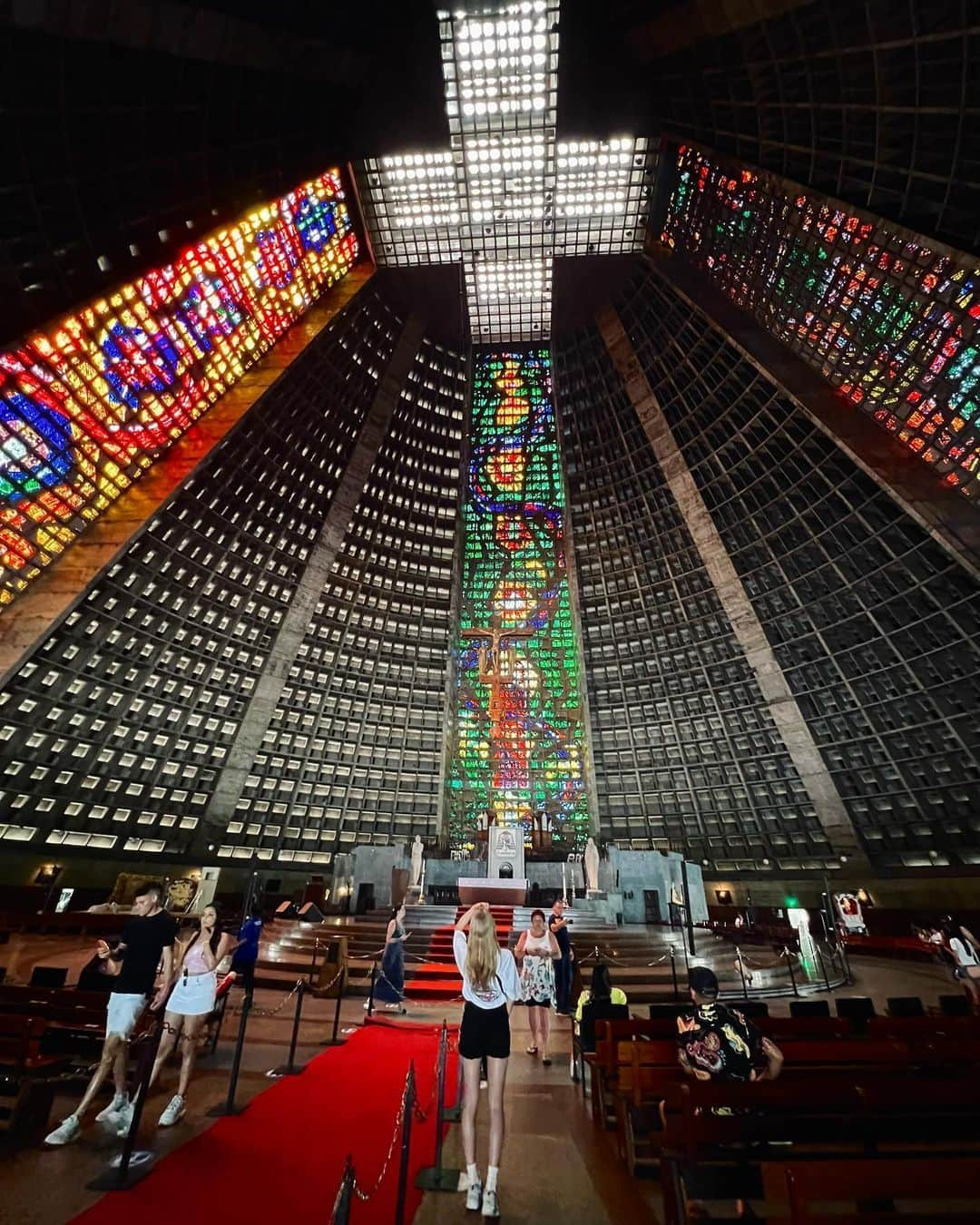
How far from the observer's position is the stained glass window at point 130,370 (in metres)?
22.6

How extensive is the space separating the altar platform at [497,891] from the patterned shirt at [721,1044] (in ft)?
62.9

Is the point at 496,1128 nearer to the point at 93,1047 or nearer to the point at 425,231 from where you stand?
the point at 93,1047

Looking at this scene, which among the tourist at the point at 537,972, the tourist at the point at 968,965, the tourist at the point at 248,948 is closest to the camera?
the tourist at the point at 537,972

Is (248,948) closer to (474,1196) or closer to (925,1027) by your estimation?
(474,1196)

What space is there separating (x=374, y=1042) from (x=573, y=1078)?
3.02 m

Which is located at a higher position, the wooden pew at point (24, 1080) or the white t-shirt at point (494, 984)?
the white t-shirt at point (494, 984)

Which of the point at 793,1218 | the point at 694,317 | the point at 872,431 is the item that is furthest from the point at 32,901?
the point at 694,317

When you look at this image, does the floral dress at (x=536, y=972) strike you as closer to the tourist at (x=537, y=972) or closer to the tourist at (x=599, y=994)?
the tourist at (x=537, y=972)

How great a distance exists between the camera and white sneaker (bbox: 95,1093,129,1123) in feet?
15.0

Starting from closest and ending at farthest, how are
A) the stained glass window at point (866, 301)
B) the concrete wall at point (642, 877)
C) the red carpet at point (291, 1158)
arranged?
the red carpet at point (291, 1158) → the concrete wall at point (642, 877) → the stained glass window at point (866, 301)

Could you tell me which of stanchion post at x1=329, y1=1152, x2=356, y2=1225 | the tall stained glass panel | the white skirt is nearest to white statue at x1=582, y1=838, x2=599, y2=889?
the tall stained glass panel

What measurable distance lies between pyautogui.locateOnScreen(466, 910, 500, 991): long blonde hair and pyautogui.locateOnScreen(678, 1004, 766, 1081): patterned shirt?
138 centimetres

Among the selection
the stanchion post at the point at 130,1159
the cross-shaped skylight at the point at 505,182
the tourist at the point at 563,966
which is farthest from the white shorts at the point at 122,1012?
the cross-shaped skylight at the point at 505,182

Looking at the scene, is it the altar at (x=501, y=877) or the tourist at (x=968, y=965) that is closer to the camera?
the tourist at (x=968, y=965)
